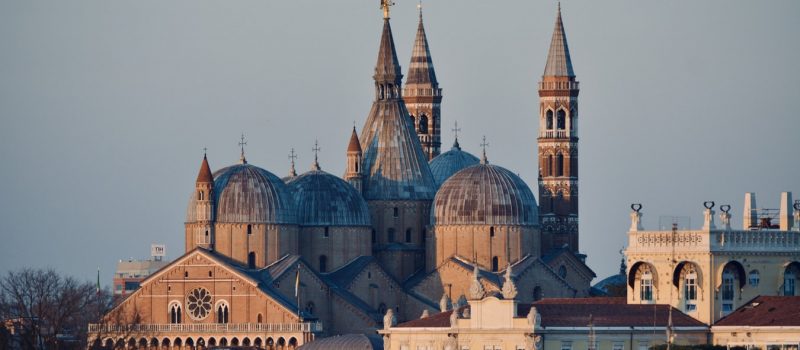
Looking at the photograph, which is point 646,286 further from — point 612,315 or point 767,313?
point 767,313

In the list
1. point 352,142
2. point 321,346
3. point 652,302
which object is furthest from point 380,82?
point 652,302

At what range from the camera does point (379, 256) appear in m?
191

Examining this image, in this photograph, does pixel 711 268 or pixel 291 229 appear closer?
pixel 711 268

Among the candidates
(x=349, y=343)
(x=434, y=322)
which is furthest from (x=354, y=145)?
(x=434, y=322)

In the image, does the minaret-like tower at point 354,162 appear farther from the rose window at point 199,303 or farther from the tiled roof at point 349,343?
the tiled roof at point 349,343

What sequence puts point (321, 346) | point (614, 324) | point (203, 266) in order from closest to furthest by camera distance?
point (614, 324), point (321, 346), point (203, 266)

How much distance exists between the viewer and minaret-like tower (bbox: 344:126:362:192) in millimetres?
189125

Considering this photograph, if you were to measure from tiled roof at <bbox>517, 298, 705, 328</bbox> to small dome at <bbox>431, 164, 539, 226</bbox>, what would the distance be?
46.5 metres

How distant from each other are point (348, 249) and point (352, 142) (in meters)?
6.15

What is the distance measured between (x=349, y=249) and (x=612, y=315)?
171 feet

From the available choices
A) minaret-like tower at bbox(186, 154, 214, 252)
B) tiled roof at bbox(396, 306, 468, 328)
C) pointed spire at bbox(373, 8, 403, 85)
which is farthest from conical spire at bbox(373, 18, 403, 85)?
tiled roof at bbox(396, 306, 468, 328)

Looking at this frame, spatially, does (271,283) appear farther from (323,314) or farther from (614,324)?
(614,324)

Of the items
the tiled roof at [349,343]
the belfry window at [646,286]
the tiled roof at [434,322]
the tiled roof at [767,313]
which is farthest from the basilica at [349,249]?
the tiled roof at [767,313]

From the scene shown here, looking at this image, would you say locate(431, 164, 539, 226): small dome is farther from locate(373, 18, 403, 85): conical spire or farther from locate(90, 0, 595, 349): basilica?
locate(373, 18, 403, 85): conical spire
